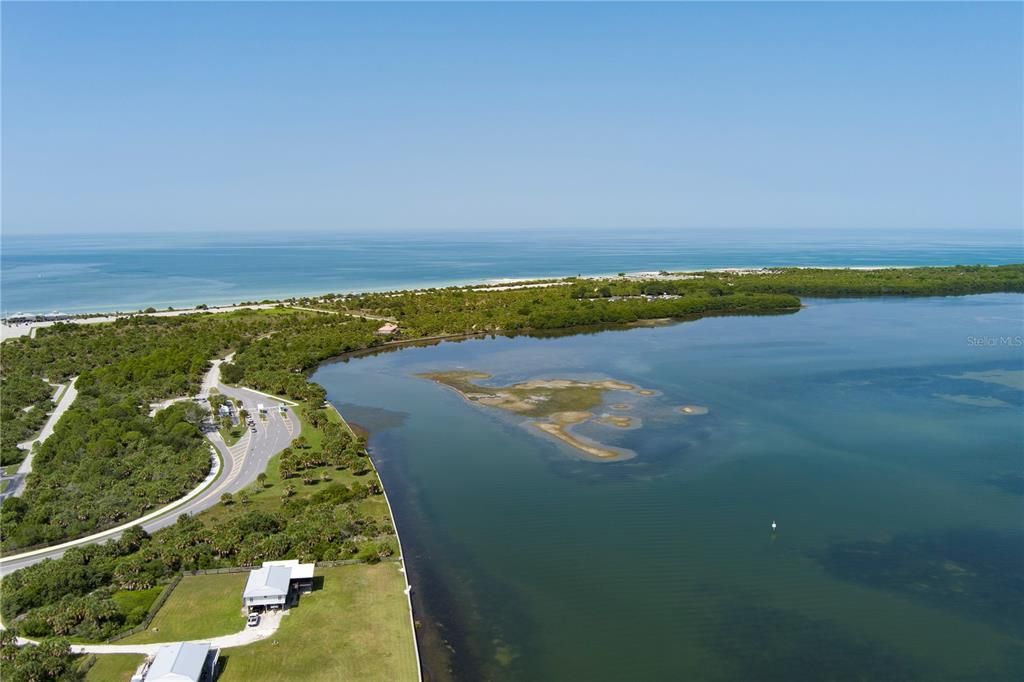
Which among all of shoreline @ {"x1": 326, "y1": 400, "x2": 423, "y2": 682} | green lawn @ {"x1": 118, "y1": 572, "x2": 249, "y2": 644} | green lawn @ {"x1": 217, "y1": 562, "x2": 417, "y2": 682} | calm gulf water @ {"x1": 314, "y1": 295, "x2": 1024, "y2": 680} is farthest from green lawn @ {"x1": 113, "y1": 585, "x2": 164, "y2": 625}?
calm gulf water @ {"x1": 314, "y1": 295, "x2": 1024, "y2": 680}

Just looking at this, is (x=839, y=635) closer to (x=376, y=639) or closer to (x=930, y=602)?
(x=930, y=602)

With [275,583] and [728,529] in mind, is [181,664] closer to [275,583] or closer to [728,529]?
[275,583]

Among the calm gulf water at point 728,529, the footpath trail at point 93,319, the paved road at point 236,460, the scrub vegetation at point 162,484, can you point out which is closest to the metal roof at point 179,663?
the scrub vegetation at point 162,484

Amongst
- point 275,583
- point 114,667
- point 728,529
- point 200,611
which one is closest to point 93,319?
point 200,611

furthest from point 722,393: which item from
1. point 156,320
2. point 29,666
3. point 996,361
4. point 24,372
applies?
point 156,320

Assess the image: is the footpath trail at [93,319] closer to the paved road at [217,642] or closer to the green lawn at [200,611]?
the green lawn at [200,611]

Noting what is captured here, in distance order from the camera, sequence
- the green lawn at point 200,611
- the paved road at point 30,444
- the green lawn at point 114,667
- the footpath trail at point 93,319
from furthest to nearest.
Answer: the footpath trail at point 93,319
the paved road at point 30,444
the green lawn at point 200,611
the green lawn at point 114,667
